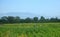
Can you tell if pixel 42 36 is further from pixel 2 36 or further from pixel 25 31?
pixel 2 36

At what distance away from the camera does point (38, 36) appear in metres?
12.1

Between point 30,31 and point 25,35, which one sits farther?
point 30,31

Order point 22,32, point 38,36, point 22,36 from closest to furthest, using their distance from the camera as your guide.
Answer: point 38,36, point 22,36, point 22,32

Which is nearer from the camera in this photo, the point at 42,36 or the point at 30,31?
the point at 42,36

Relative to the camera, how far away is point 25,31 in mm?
14141

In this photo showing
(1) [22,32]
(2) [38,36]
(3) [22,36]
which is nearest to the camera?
(2) [38,36]

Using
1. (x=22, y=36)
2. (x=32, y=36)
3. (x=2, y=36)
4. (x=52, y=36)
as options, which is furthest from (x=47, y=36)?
(x=2, y=36)

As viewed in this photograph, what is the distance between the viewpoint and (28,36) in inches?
491

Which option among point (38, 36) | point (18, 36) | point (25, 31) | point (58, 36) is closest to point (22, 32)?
point (25, 31)

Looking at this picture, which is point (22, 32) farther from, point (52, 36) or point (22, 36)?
point (52, 36)

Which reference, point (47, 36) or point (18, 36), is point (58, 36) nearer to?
point (47, 36)

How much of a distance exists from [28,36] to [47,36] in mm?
1679

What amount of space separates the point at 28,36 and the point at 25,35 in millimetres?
652

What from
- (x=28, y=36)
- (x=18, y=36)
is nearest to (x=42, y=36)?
(x=28, y=36)
